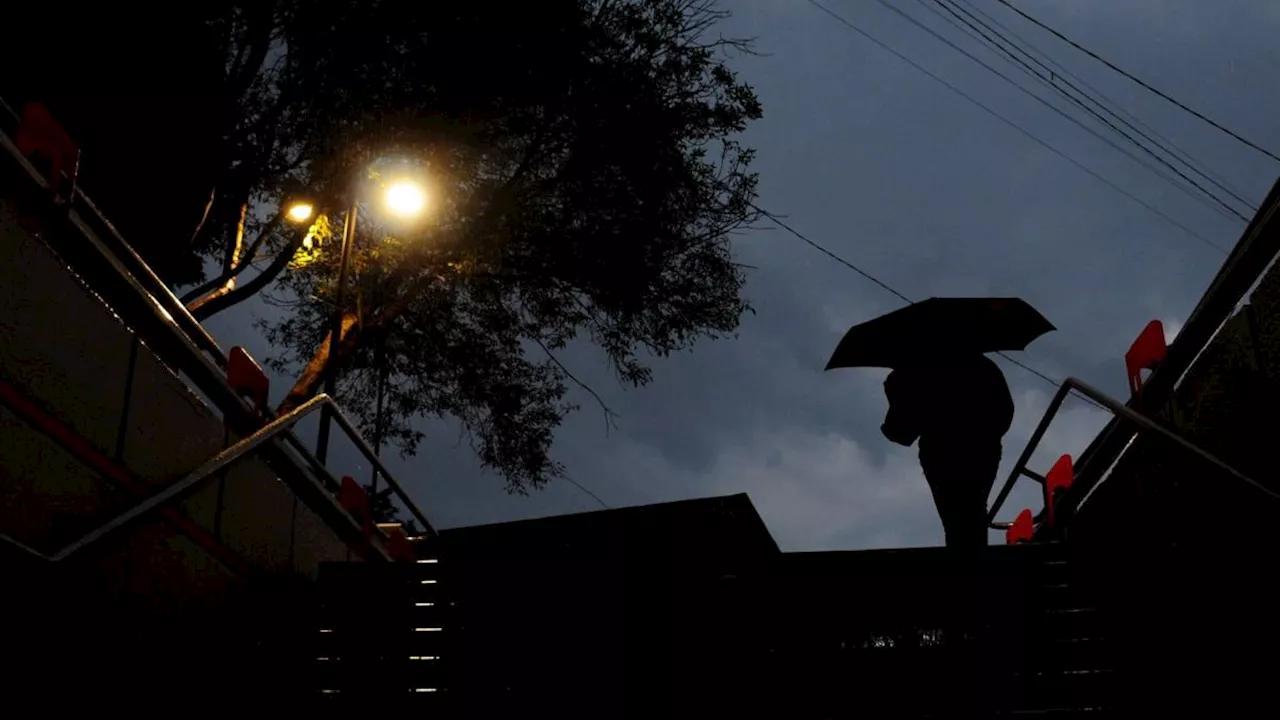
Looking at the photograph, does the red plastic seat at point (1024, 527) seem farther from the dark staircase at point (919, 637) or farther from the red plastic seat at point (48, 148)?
the red plastic seat at point (48, 148)

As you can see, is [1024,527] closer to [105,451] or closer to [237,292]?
[105,451]

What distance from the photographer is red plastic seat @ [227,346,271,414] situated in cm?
654

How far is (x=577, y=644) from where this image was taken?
4980mm

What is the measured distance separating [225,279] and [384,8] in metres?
4.02

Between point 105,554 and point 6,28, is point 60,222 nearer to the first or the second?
point 105,554

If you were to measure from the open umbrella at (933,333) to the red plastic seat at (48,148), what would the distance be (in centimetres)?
387

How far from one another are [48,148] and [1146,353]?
579cm

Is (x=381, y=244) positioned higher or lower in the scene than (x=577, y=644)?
higher

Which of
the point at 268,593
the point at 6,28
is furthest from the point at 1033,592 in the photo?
the point at 6,28

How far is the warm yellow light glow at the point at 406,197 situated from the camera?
12555 millimetres

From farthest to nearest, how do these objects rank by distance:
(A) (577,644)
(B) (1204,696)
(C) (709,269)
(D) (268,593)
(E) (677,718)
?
(C) (709,269) → (D) (268,593) → (A) (577,644) → (E) (677,718) → (B) (1204,696)

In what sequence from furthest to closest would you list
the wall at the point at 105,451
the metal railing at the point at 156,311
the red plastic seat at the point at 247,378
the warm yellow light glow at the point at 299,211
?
the warm yellow light glow at the point at 299,211
the red plastic seat at the point at 247,378
the metal railing at the point at 156,311
the wall at the point at 105,451

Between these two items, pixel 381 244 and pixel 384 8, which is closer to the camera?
pixel 384 8

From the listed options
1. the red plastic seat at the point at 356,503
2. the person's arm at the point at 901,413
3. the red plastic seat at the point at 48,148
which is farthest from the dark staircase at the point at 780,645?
the red plastic seat at the point at 356,503
